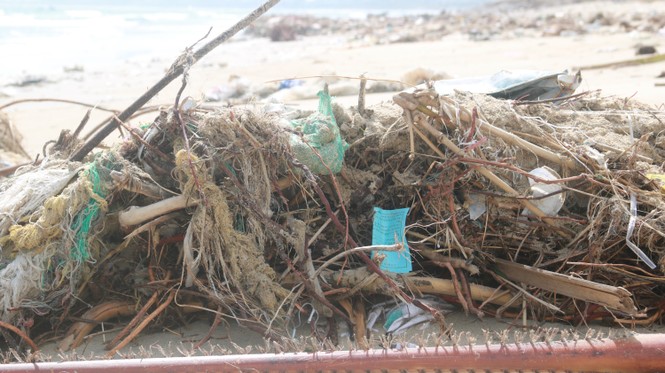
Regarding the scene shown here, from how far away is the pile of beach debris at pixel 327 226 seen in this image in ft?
7.39

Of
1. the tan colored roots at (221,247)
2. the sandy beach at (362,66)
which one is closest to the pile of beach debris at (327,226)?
the tan colored roots at (221,247)

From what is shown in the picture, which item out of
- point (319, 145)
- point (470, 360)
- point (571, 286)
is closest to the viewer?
point (470, 360)

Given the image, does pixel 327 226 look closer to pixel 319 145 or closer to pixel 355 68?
pixel 319 145

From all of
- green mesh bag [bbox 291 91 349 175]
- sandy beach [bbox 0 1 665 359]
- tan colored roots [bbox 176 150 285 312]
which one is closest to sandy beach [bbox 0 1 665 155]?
sandy beach [bbox 0 1 665 359]

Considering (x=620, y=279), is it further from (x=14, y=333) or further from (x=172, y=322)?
(x=14, y=333)

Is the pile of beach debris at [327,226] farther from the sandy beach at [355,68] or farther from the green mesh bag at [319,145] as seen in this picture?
the sandy beach at [355,68]

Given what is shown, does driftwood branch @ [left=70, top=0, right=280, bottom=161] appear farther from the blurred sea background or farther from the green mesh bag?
the blurred sea background

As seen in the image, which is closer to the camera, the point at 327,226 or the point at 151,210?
the point at 151,210

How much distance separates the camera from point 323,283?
2.34 m

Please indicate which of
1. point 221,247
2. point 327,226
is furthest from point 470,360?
point 221,247

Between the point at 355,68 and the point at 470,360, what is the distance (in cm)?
968

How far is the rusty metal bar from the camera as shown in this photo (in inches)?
64.8

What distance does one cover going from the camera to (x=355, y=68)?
10992 millimetres

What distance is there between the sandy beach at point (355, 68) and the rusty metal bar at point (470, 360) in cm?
54
